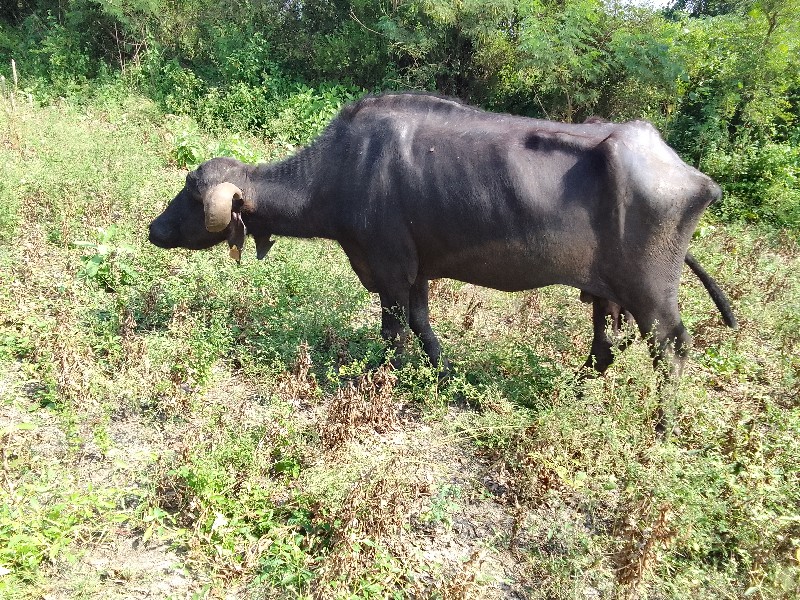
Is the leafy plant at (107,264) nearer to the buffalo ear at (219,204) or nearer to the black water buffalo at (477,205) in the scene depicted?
the black water buffalo at (477,205)

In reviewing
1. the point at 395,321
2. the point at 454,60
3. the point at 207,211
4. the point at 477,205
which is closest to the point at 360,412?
the point at 395,321

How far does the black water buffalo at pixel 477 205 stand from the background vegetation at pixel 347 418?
57 centimetres

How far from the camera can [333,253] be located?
649cm

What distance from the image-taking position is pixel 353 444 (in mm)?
3479

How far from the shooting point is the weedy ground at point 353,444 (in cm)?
281

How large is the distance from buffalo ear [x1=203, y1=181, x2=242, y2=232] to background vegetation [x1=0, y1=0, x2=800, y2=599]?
77 centimetres

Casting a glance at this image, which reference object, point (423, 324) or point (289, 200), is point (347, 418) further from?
point (289, 200)

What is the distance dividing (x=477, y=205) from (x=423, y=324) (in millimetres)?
1117

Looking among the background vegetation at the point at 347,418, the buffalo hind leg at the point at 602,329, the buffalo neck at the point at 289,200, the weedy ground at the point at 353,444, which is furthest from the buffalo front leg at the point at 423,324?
the buffalo hind leg at the point at 602,329

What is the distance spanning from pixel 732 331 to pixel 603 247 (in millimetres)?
2075

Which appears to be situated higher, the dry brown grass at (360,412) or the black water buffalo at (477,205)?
the black water buffalo at (477,205)

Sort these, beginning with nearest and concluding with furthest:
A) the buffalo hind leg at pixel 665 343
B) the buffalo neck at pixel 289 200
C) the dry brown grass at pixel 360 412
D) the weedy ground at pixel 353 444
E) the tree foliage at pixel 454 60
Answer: the weedy ground at pixel 353 444 → the dry brown grass at pixel 360 412 → the buffalo hind leg at pixel 665 343 → the buffalo neck at pixel 289 200 → the tree foliage at pixel 454 60

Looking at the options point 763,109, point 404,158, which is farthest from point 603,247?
point 763,109

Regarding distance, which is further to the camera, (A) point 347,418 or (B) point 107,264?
(B) point 107,264
